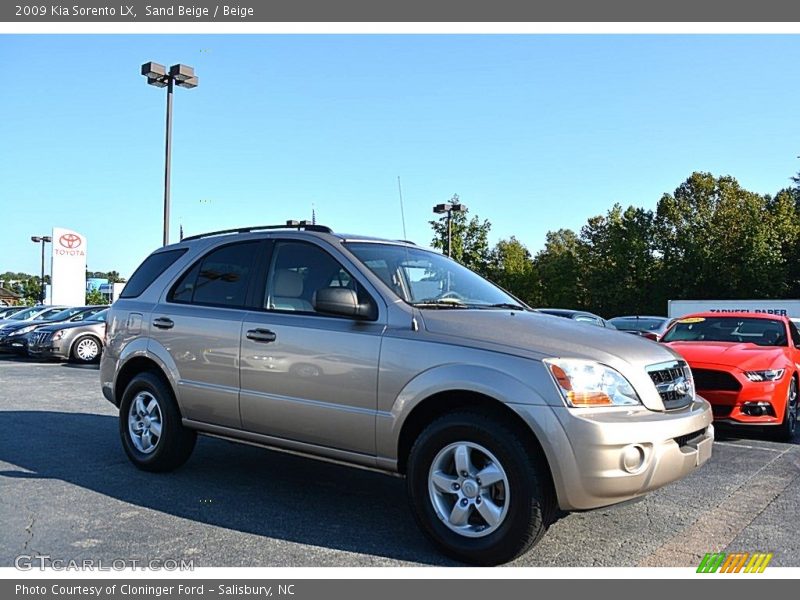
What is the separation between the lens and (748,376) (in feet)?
24.5

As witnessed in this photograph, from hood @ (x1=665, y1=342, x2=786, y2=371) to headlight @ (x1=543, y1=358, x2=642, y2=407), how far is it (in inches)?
168

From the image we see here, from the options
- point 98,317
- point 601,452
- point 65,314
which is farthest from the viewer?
point 65,314

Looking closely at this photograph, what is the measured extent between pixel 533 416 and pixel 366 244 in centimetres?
197

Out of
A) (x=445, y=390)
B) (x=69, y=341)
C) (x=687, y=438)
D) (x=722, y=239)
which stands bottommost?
(x=69, y=341)

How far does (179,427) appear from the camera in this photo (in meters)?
5.56

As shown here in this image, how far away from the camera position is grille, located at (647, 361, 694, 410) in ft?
13.3

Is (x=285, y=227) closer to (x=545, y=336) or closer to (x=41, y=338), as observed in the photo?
(x=545, y=336)

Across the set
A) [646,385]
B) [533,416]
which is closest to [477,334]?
[533,416]

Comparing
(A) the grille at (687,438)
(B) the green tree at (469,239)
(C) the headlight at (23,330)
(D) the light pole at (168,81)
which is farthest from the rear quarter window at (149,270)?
(B) the green tree at (469,239)

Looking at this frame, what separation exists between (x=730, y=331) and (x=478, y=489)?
6312 millimetres

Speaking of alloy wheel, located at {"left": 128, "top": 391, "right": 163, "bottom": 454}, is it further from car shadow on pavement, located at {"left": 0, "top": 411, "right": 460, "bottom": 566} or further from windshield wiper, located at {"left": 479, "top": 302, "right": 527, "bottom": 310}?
windshield wiper, located at {"left": 479, "top": 302, "right": 527, "bottom": 310}

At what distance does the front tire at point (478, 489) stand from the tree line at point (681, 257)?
3845cm

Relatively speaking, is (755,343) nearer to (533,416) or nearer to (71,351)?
(533,416)

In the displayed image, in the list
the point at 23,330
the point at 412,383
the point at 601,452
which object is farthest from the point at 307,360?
the point at 23,330
